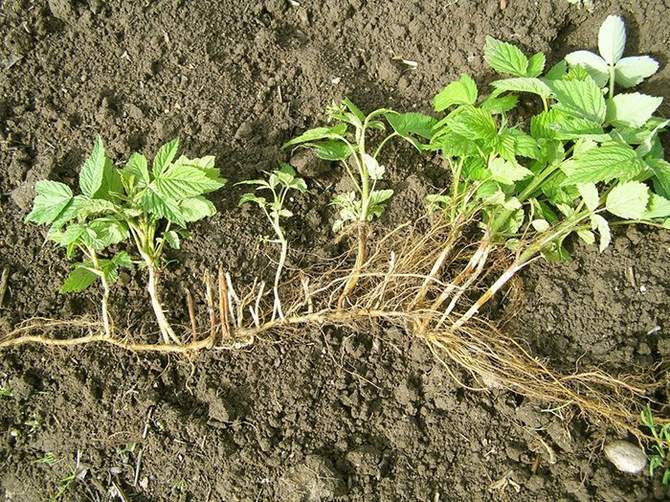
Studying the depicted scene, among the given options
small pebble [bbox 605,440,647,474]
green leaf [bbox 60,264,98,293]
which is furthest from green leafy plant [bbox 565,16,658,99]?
green leaf [bbox 60,264,98,293]

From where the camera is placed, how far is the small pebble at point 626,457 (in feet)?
5.12

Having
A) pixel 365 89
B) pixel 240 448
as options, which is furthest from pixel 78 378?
pixel 365 89

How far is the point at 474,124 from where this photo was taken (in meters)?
1.51

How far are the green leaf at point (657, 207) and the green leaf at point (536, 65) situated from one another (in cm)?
42

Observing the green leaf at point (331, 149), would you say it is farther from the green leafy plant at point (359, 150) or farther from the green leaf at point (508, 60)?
the green leaf at point (508, 60)

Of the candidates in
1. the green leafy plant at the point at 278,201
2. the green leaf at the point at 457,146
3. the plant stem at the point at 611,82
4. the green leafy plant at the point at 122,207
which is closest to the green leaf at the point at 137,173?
the green leafy plant at the point at 122,207

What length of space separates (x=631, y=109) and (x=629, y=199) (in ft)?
0.79

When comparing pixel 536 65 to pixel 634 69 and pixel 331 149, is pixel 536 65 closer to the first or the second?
pixel 634 69

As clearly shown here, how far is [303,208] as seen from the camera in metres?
1.76

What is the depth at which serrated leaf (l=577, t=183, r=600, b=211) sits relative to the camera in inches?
58.8

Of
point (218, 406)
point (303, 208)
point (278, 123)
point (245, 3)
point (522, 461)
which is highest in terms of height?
point (245, 3)

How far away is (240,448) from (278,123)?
0.89 meters

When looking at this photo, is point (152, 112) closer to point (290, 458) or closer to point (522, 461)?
point (290, 458)

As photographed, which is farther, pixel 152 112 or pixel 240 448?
pixel 152 112
